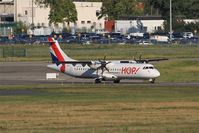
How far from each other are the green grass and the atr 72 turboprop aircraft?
762 cm

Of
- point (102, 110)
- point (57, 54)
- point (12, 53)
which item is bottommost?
point (102, 110)

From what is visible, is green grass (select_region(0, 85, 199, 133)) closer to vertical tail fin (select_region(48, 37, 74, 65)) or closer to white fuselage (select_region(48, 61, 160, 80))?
white fuselage (select_region(48, 61, 160, 80))

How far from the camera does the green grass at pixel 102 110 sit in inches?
1810

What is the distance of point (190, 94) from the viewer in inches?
2699

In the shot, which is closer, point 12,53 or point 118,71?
point 118,71

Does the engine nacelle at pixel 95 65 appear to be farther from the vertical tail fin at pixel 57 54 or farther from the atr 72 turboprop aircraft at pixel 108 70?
the vertical tail fin at pixel 57 54

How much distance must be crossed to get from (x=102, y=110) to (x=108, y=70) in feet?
103

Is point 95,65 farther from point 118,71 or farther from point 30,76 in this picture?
point 30,76

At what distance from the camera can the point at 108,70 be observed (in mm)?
86500

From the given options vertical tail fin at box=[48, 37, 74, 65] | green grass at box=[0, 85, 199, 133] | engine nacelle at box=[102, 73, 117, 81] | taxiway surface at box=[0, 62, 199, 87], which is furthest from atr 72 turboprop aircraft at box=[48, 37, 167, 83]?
green grass at box=[0, 85, 199, 133]

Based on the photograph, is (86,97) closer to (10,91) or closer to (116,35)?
(10,91)

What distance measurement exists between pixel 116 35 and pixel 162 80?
91.9 meters

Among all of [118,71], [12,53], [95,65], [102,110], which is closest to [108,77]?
[118,71]

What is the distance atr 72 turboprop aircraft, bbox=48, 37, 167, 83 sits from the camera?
84.0m
